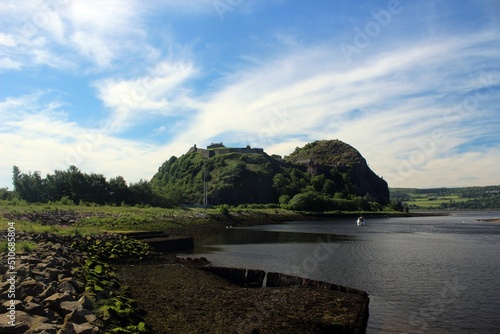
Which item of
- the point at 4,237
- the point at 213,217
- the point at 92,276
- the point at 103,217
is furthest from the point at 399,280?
the point at 213,217

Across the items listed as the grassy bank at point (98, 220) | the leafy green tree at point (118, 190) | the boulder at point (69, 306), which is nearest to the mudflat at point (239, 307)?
the boulder at point (69, 306)

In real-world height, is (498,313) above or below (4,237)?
below

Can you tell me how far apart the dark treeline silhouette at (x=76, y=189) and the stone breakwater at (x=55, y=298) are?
7465cm

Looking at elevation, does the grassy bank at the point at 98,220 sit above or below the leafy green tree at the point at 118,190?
below

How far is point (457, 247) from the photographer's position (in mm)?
54938

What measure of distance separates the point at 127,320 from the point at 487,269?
33545 millimetres

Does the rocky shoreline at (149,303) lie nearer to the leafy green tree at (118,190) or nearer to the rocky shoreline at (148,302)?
the rocky shoreline at (148,302)

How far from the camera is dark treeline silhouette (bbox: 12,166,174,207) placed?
97188 mm

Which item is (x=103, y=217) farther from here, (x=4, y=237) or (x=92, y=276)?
(x=92, y=276)

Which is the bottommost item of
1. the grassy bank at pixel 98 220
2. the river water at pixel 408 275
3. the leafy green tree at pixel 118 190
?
the river water at pixel 408 275

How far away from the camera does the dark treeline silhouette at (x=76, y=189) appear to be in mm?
97188

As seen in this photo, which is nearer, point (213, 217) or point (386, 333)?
point (386, 333)

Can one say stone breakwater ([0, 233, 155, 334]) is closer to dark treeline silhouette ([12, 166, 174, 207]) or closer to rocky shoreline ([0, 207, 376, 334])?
rocky shoreline ([0, 207, 376, 334])

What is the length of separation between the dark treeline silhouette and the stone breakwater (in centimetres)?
7465
